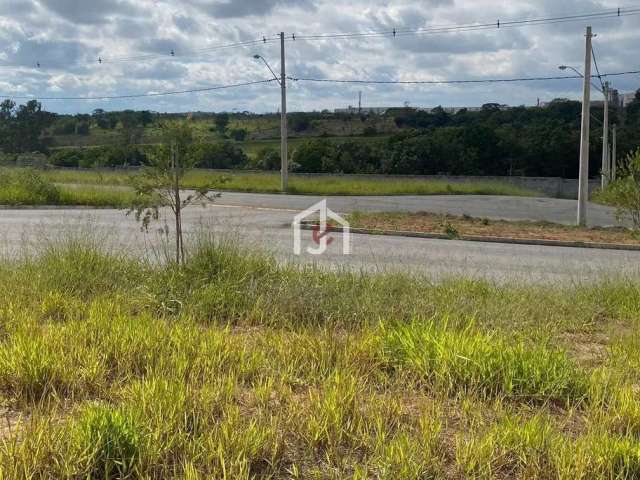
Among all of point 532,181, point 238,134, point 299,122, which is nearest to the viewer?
point 532,181

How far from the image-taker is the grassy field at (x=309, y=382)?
3.26m

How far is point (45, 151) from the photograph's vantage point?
78062mm

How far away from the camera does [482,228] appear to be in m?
20.3

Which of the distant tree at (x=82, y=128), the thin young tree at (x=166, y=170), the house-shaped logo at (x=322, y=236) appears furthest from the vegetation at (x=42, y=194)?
the distant tree at (x=82, y=128)

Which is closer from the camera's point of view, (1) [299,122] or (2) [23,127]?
(2) [23,127]

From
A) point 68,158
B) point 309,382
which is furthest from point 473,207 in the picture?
point 68,158

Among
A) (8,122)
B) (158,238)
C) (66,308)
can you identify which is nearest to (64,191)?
(158,238)

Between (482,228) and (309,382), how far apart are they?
54.8 ft

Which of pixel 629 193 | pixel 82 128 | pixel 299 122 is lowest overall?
pixel 629 193

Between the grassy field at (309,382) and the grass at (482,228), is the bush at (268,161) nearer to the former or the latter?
the grass at (482,228)

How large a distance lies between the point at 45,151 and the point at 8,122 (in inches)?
237

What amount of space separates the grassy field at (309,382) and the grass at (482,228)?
466 inches

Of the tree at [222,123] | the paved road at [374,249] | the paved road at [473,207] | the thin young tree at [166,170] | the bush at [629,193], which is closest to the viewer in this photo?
the thin young tree at [166,170]

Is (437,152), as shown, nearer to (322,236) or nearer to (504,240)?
(504,240)
